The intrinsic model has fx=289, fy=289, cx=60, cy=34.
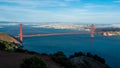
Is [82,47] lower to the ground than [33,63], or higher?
lower

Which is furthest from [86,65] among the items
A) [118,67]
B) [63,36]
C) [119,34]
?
[119,34]

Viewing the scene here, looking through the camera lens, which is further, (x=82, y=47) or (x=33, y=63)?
(x=82, y=47)

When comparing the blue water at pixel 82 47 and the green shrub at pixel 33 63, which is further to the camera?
the blue water at pixel 82 47

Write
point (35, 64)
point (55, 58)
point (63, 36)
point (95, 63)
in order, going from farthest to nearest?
point (63, 36) → point (95, 63) → point (55, 58) → point (35, 64)

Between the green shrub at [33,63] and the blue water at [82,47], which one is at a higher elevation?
the green shrub at [33,63]

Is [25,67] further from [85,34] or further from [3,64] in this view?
[85,34]

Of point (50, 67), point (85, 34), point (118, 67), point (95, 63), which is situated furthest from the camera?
point (85, 34)

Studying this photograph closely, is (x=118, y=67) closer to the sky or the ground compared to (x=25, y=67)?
closer to the ground

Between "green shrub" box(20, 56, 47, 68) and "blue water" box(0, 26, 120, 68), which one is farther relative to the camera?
"blue water" box(0, 26, 120, 68)

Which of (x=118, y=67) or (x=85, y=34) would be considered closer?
(x=118, y=67)

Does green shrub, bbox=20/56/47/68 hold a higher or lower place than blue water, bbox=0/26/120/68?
higher
